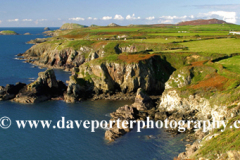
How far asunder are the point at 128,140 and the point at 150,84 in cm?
3284

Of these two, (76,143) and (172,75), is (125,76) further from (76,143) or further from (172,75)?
(76,143)

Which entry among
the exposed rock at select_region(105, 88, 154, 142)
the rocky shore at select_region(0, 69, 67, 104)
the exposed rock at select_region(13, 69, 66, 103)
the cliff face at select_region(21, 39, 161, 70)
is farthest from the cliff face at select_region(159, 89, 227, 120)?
the cliff face at select_region(21, 39, 161, 70)

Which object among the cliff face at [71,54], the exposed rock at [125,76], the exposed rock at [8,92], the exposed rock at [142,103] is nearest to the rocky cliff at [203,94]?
the exposed rock at [142,103]

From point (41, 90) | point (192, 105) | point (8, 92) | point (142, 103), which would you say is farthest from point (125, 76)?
point (8, 92)

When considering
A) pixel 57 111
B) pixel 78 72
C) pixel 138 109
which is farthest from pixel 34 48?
pixel 138 109

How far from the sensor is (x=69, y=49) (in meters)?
128

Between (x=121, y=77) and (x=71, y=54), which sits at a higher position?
(x=71, y=54)

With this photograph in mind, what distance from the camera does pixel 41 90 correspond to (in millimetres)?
73938

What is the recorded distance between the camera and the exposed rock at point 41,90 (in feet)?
233

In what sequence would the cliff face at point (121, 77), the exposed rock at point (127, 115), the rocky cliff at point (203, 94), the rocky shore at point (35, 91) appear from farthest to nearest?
the cliff face at point (121, 77) < the rocky shore at point (35, 91) < the exposed rock at point (127, 115) < the rocky cliff at point (203, 94)

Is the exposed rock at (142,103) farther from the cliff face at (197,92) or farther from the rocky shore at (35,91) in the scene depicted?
the rocky shore at (35,91)

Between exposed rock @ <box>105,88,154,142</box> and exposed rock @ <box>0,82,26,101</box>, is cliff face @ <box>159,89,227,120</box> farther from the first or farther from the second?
exposed rock @ <box>0,82,26,101</box>

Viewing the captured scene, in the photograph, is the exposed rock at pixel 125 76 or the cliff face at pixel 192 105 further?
the exposed rock at pixel 125 76

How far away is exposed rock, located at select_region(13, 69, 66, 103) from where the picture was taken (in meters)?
71.0
